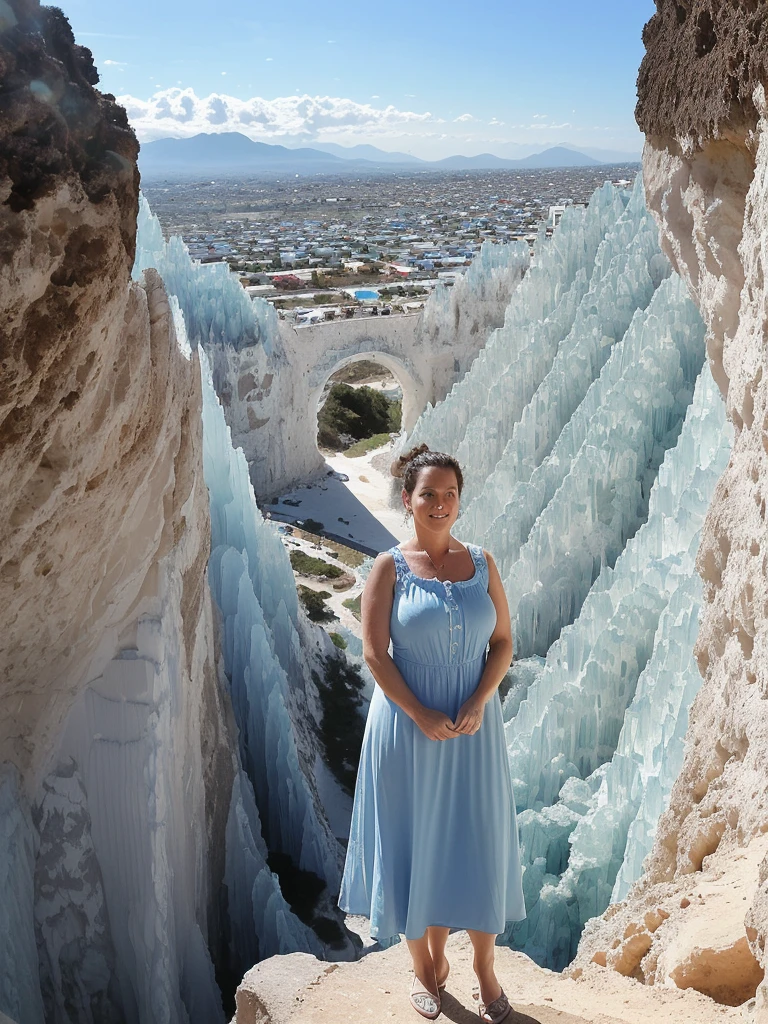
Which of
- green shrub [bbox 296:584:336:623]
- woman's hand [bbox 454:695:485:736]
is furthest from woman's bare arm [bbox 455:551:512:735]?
green shrub [bbox 296:584:336:623]

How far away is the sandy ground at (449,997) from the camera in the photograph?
124 inches

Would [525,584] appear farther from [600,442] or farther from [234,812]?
[234,812]

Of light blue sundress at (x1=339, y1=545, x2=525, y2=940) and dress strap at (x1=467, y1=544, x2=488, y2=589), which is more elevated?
dress strap at (x1=467, y1=544, x2=488, y2=589)

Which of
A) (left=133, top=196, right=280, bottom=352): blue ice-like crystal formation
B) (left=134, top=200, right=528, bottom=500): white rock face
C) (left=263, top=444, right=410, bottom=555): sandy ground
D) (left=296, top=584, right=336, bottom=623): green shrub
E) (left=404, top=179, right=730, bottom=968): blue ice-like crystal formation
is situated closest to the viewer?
(left=404, top=179, right=730, bottom=968): blue ice-like crystal formation

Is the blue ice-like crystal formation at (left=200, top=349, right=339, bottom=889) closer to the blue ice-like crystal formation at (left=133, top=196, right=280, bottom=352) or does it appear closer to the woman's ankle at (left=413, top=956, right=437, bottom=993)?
the woman's ankle at (left=413, top=956, right=437, bottom=993)

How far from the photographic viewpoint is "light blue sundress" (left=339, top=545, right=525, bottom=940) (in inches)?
126

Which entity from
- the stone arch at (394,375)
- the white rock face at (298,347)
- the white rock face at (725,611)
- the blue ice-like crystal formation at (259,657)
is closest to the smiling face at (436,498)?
the white rock face at (725,611)

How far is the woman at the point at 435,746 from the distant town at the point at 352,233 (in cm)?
1598

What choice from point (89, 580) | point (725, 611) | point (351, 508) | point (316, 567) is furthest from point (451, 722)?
point (351, 508)

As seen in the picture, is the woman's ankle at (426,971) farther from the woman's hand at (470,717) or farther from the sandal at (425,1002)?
the woman's hand at (470,717)

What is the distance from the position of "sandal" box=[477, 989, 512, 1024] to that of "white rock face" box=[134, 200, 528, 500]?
53.0ft

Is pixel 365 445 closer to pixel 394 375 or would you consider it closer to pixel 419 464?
pixel 394 375

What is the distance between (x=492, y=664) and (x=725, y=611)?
63.4 inches

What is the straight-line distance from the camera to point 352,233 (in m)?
88.8
